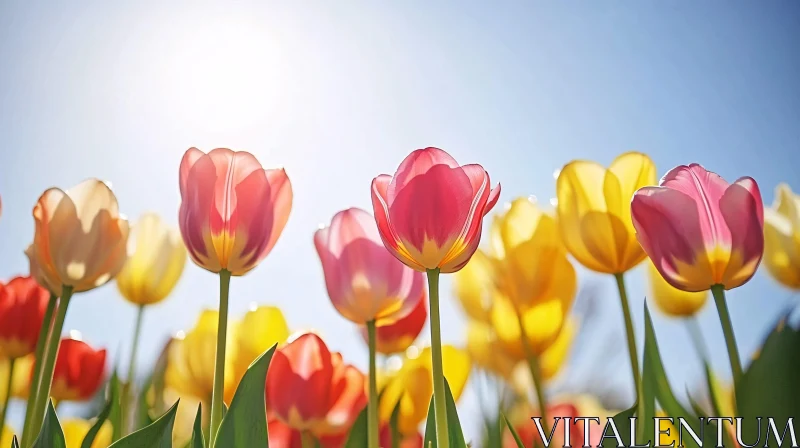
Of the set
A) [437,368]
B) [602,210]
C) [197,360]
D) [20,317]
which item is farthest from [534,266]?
[20,317]

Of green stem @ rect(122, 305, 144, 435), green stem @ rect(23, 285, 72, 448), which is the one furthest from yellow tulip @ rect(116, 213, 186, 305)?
green stem @ rect(23, 285, 72, 448)

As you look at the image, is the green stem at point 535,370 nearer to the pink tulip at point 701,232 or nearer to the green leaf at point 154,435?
the pink tulip at point 701,232

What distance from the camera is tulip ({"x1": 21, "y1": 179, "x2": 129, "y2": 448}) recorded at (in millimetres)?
407

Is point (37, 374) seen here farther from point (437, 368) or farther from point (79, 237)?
point (437, 368)

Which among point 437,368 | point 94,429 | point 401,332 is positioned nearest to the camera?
point 437,368

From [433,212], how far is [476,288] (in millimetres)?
176

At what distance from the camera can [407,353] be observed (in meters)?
0.53

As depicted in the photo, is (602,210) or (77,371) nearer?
(602,210)

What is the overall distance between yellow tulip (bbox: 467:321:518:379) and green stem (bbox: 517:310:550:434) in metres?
0.04

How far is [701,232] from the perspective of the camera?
1.14ft

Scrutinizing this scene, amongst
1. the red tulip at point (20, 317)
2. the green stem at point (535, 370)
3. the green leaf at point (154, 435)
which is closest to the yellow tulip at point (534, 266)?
the green stem at point (535, 370)

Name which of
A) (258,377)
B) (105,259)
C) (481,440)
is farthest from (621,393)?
(105,259)

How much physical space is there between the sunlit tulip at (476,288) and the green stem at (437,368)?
0.50 ft

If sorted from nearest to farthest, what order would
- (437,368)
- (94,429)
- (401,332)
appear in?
1. (437,368)
2. (94,429)
3. (401,332)
